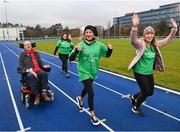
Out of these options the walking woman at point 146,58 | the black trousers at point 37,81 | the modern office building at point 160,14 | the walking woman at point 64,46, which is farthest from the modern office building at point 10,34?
the walking woman at point 146,58

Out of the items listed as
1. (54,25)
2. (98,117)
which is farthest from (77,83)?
(54,25)

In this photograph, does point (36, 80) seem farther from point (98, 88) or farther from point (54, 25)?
point (54, 25)

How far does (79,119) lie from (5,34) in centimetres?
10130

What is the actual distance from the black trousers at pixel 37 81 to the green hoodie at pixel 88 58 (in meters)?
1.56

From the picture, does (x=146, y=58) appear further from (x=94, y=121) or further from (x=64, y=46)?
(x=64, y=46)

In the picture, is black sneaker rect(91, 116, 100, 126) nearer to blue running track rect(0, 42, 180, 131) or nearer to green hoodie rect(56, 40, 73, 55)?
blue running track rect(0, 42, 180, 131)

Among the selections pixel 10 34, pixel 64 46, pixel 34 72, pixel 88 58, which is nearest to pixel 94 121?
pixel 88 58

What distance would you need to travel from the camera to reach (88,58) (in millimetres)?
5594

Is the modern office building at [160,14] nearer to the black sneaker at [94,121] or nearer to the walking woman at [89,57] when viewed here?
the walking woman at [89,57]

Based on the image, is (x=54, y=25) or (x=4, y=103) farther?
(x=54, y=25)

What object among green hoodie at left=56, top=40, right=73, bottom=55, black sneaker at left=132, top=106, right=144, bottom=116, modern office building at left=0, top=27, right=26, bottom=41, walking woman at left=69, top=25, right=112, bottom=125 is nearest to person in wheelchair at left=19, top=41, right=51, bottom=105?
walking woman at left=69, top=25, right=112, bottom=125

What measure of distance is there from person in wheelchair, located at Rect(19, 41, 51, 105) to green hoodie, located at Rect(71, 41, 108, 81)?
1.59 metres

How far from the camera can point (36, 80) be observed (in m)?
6.77

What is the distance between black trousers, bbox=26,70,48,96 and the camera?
6.65 meters
